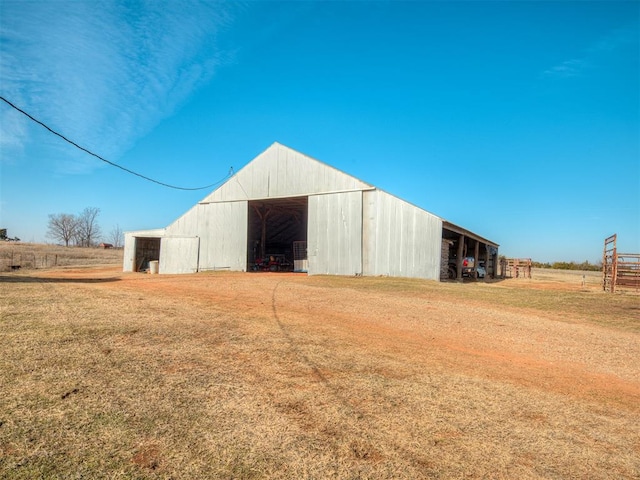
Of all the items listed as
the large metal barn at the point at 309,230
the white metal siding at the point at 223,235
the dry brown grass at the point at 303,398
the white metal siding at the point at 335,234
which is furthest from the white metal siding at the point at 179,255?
the dry brown grass at the point at 303,398

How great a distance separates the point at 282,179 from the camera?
24062mm

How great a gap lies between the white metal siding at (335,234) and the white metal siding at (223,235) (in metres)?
5.46

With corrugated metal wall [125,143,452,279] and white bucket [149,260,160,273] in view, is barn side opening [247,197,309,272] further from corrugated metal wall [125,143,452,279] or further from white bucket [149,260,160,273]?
white bucket [149,260,160,273]

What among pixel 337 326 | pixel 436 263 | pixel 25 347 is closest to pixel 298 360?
pixel 337 326

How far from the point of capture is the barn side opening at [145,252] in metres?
31.3

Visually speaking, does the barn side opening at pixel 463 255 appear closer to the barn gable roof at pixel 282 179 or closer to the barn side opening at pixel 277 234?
the barn gable roof at pixel 282 179

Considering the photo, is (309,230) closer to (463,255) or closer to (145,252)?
(463,255)

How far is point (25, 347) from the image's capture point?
545cm

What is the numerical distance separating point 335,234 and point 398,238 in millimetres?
3923

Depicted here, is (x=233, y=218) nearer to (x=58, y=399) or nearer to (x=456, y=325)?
(x=456, y=325)

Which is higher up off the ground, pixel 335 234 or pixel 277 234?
pixel 277 234

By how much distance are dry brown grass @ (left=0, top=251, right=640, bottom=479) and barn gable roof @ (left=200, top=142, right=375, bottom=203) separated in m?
14.6

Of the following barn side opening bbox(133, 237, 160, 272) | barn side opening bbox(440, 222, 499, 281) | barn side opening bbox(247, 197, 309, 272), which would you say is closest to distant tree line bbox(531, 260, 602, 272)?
barn side opening bbox(440, 222, 499, 281)

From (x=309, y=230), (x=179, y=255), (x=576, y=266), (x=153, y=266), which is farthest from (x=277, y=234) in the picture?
(x=576, y=266)
